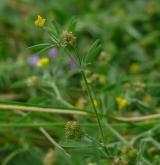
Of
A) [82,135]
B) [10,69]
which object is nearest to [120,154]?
[82,135]

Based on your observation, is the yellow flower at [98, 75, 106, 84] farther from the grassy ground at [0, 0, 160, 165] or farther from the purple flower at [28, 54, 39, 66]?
the purple flower at [28, 54, 39, 66]

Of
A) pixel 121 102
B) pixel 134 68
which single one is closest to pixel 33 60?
pixel 134 68

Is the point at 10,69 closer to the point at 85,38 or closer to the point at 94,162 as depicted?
the point at 85,38

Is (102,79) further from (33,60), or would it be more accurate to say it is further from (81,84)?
(33,60)

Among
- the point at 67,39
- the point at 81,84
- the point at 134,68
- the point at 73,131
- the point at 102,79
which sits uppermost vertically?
the point at 134,68

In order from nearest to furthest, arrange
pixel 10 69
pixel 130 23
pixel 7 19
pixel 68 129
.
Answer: pixel 68 129
pixel 10 69
pixel 130 23
pixel 7 19

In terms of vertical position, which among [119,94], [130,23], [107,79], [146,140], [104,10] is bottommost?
[146,140]

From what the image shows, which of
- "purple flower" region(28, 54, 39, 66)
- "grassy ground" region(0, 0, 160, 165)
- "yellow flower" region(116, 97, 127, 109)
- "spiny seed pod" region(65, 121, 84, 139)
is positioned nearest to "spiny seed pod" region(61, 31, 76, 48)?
"grassy ground" region(0, 0, 160, 165)

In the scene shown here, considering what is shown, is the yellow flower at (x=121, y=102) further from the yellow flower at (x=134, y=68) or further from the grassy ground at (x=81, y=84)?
the yellow flower at (x=134, y=68)

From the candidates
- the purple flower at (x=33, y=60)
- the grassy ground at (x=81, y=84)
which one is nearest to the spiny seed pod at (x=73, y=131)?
the grassy ground at (x=81, y=84)
